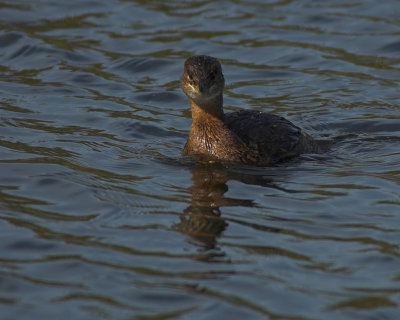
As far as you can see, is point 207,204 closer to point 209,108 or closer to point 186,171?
point 186,171

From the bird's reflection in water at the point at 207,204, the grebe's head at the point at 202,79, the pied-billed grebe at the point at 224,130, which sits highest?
the grebe's head at the point at 202,79

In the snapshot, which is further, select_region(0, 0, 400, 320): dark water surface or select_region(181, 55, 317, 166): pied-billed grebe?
select_region(181, 55, 317, 166): pied-billed grebe

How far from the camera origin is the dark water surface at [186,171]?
7.24 meters

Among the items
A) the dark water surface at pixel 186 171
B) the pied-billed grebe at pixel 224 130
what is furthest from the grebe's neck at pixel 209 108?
the dark water surface at pixel 186 171

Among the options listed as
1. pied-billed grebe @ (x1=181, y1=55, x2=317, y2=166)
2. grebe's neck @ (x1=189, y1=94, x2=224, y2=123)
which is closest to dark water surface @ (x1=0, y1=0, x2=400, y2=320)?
pied-billed grebe @ (x1=181, y1=55, x2=317, y2=166)

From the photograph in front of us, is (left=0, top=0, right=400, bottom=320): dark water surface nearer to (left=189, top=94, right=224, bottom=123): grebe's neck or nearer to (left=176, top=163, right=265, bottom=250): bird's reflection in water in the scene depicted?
(left=176, top=163, right=265, bottom=250): bird's reflection in water

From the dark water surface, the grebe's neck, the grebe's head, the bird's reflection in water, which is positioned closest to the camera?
the dark water surface

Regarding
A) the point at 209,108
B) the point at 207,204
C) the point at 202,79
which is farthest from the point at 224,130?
the point at 207,204

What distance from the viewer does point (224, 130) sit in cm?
1089

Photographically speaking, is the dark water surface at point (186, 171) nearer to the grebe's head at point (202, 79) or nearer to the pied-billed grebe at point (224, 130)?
the pied-billed grebe at point (224, 130)

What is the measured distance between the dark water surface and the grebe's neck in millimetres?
610

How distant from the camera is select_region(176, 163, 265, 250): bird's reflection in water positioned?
8.53 meters

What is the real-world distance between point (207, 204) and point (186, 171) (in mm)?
1141

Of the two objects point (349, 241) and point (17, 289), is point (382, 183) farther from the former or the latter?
point (17, 289)
